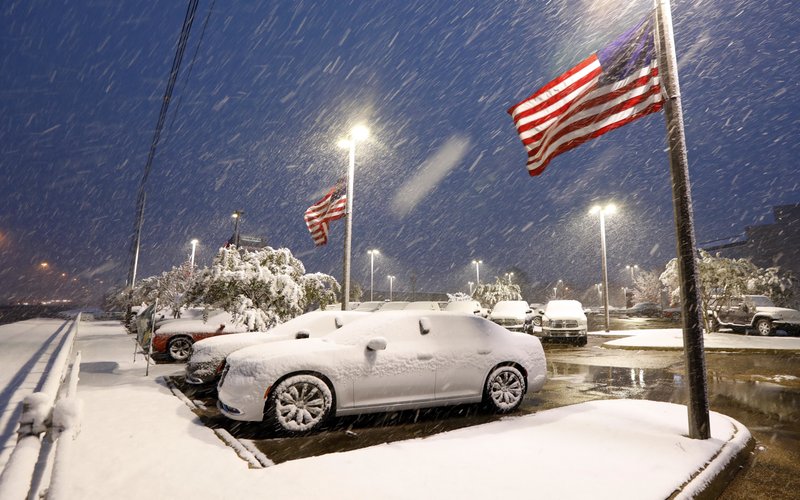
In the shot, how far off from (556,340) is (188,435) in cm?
1776

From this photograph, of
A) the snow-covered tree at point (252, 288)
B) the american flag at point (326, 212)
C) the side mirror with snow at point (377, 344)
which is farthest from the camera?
the american flag at point (326, 212)

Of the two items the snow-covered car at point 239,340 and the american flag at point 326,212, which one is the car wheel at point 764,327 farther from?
the snow-covered car at point 239,340

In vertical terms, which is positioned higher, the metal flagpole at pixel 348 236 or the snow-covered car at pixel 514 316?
the metal flagpole at pixel 348 236

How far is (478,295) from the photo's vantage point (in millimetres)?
58062

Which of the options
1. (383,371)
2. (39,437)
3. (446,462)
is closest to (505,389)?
(383,371)

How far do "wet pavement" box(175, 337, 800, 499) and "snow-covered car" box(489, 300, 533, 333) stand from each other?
9.21 meters

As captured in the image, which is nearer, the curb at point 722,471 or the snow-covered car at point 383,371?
the curb at point 722,471

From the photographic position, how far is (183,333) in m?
12.4

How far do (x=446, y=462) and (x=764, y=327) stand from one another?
829 inches

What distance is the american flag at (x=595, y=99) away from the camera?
577 centimetres

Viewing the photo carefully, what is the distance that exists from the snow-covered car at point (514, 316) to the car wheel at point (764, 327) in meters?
9.31

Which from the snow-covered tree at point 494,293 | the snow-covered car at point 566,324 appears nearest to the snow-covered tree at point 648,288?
the snow-covered tree at point 494,293

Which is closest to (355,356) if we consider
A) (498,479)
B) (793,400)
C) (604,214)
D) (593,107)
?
(498,479)

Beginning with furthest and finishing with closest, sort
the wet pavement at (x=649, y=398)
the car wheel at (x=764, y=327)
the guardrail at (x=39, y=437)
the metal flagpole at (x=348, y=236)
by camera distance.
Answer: the car wheel at (x=764, y=327) < the metal flagpole at (x=348, y=236) < the wet pavement at (x=649, y=398) < the guardrail at (x=39, y=437)
